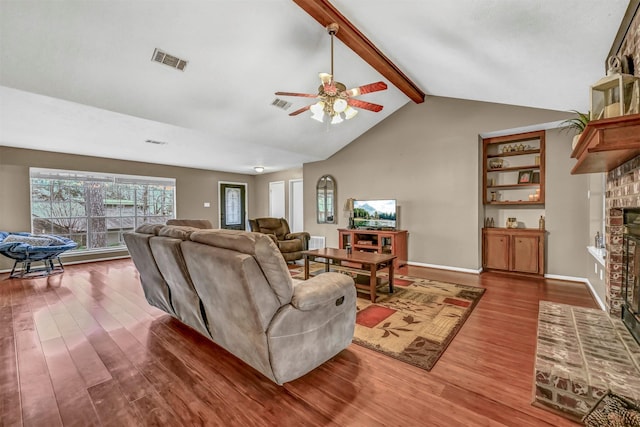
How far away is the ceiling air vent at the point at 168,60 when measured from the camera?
9.68ft

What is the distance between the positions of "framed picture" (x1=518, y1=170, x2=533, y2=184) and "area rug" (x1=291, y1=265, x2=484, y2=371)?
213 cm

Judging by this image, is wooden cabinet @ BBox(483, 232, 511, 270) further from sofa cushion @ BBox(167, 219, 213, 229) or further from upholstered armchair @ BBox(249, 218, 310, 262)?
sofa cushion @ BBox(167, 219, 213, 229)

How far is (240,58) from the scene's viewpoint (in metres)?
3.29

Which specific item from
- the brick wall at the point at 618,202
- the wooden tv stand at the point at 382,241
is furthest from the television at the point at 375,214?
the brick wall at the point at 618,202

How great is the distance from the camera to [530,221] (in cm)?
465

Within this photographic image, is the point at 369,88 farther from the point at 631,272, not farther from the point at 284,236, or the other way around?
the point at 284,236

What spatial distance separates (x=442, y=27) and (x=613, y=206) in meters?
2.32

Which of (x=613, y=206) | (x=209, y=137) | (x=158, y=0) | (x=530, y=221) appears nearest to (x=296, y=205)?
(x=209, y=137)

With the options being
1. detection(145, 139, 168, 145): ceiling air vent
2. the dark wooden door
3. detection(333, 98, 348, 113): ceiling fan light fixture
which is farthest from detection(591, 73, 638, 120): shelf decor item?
the dark wooden door

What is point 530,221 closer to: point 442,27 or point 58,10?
point 442,27

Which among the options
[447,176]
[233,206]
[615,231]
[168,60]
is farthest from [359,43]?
[233,206]

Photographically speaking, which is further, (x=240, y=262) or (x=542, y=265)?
(x=542, y=265)

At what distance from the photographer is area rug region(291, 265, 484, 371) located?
2.23 metres

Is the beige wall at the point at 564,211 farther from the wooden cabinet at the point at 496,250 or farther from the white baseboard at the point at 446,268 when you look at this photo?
the white baseboard at the point at 446,268
